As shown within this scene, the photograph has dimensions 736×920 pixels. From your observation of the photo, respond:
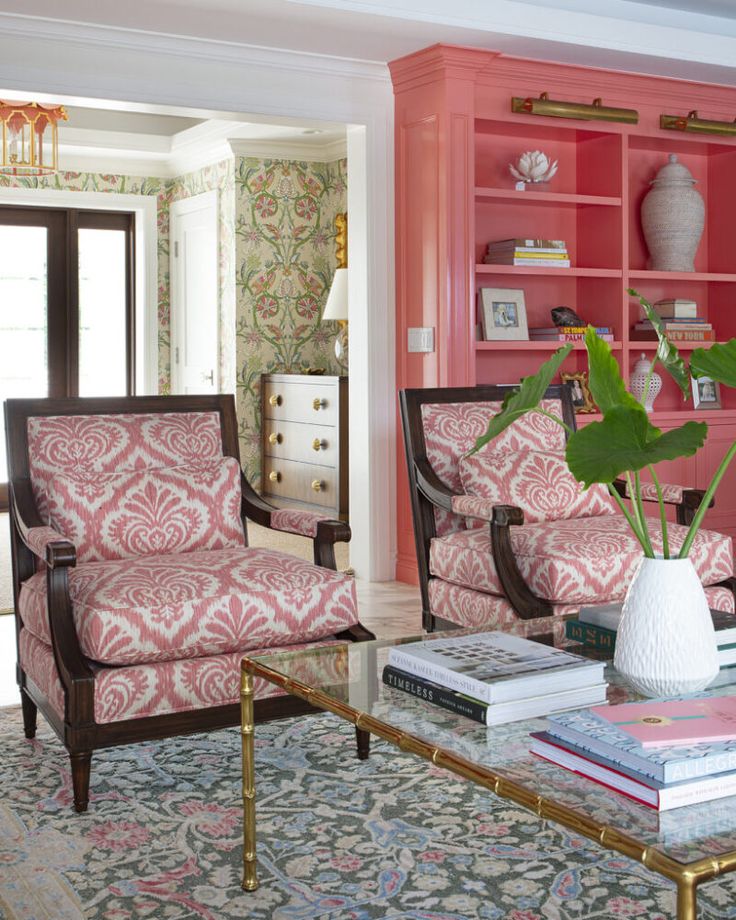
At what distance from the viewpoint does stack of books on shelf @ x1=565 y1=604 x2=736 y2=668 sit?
2.14m

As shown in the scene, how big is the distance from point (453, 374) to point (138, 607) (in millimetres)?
2652

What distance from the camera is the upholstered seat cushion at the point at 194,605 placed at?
255cm

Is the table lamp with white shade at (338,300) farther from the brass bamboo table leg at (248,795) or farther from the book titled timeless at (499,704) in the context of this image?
the book titled timeless at (499,704)

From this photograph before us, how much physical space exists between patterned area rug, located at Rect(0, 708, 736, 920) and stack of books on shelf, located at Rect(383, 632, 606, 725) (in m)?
0.42

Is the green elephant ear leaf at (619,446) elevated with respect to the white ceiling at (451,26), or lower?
lower

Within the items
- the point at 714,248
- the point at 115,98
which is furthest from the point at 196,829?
the point at 714,248

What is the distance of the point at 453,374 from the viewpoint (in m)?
4.96

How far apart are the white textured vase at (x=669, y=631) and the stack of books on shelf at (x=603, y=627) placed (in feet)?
0.80

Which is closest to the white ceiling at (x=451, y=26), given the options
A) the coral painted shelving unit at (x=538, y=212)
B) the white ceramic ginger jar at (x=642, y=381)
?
the coral painted shelving unit at (x=538, y=212)

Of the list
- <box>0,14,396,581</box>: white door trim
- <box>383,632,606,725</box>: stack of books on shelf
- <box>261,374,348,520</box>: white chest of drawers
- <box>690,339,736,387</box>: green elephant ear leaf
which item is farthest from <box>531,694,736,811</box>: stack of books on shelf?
<box>261,374,348,520</box>: white chest of drawers

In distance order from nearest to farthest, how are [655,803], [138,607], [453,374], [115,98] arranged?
1. [655,803]
2. [138,607]
3. [115,98]
4. [453,374]

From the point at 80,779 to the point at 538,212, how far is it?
3.89 meters

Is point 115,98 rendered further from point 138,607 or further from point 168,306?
point 168,306

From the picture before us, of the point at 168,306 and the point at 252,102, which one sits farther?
the point at 168,306
